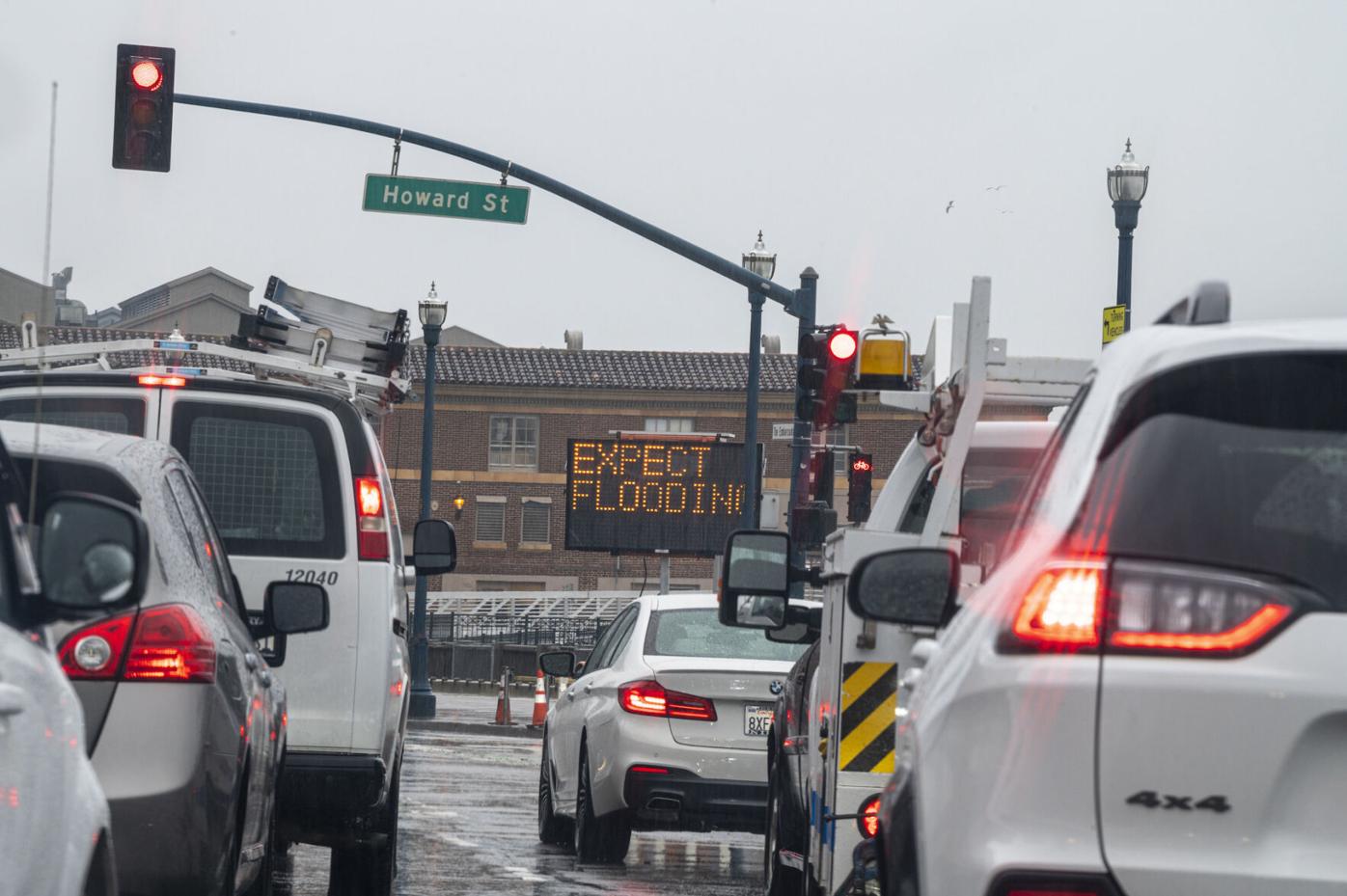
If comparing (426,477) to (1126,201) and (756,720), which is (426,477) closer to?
(1126,201)

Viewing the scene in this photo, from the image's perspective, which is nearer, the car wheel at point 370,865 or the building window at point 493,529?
the car wheel at point 370,865

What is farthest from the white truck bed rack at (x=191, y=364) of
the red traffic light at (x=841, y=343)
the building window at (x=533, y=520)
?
the building window at (x=533, y=520)

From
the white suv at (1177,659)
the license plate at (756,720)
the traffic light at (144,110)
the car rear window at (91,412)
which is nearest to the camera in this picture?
the white suv at (1177,659)

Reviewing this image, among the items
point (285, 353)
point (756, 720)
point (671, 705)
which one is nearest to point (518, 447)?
point (285, 353)

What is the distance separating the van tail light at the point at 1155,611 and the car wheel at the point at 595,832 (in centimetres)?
903

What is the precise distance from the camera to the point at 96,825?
4.13 m

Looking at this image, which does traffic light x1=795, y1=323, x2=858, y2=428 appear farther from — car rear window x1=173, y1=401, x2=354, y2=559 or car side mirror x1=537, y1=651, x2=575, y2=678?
car rear window x1=173, y1=401, x2=354, y2=559

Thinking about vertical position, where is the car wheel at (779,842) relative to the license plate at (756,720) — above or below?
below

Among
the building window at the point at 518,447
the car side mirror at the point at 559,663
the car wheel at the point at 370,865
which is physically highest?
the building window at the point at 518,447

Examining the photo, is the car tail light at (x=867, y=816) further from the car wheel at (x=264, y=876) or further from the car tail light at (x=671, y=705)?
the car tail light at (x=671, y=705)

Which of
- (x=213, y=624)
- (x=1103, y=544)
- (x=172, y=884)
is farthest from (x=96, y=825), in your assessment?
(x=1103, y=544)

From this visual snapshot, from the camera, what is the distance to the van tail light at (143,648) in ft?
17.4

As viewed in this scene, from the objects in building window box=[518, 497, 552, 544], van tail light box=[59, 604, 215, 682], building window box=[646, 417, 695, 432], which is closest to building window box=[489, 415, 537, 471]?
building window box=[518, 497, 552, 544]

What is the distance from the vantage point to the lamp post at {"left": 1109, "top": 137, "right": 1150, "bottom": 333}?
18.5m
